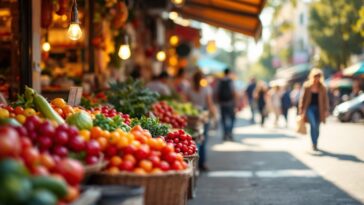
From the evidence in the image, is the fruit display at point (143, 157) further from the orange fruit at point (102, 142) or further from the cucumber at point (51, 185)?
the cucumber at point (51, 185)

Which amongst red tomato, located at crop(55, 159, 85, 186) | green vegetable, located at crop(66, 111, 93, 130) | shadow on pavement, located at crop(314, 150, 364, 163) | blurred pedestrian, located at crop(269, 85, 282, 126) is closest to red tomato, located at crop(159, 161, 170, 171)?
green vegetable, located at crop(66, 111, 93, 130)

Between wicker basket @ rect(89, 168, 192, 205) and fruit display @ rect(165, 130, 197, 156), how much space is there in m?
1.56

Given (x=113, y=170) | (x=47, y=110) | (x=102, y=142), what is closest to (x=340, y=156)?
(x=47, y=110)

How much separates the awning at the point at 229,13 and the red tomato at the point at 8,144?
34.1ft

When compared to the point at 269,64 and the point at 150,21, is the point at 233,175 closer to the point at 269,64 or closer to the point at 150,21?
the point at 150,21

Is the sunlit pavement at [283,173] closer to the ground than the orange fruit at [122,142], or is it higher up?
closer to the ground

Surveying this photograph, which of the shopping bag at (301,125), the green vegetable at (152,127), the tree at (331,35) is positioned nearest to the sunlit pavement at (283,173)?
the shopping bag at (301,125)

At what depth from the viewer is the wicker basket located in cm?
437

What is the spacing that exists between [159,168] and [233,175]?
19.5ft

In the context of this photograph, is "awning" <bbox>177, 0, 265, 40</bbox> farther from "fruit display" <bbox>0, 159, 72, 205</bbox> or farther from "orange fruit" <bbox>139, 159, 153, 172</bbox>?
"fruit display" <bbox>0, 159, 72, 205</bbox>

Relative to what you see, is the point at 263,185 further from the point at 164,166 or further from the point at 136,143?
the point at 164,166

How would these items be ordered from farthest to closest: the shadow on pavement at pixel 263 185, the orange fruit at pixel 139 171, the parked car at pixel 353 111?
the parked car at pixel 353 111 → the shadow on pavement at pixel 263 185 → the orange fruit at pixel 139 171

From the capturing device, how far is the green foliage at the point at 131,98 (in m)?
8.87

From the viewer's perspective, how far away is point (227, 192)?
28.6 ft
